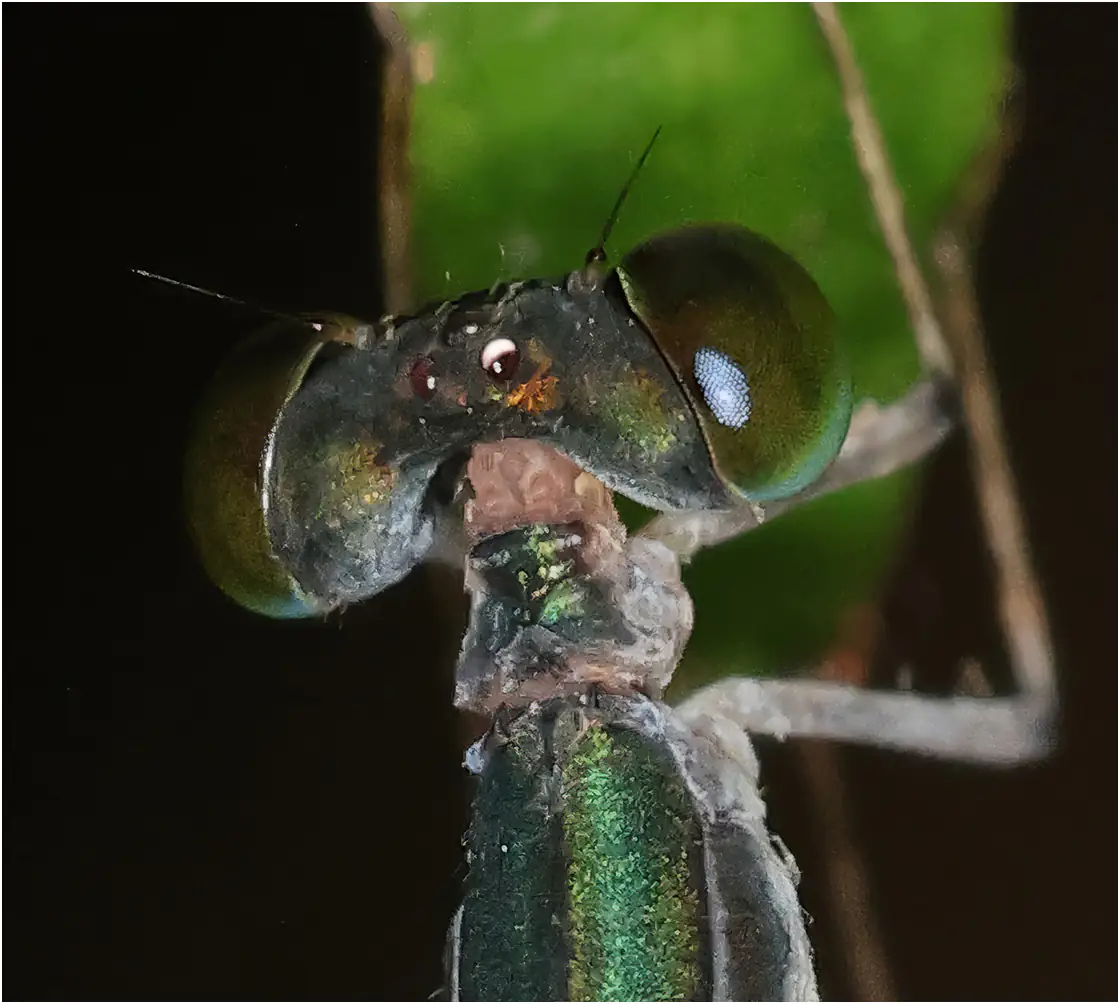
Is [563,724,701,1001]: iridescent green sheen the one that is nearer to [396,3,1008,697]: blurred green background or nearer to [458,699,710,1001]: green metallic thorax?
[458,699,710,1001]: green metallic thorax

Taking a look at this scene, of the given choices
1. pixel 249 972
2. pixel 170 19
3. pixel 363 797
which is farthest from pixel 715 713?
pixel 170 19

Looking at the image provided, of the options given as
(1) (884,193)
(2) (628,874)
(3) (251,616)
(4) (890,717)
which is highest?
(1) (884,193)

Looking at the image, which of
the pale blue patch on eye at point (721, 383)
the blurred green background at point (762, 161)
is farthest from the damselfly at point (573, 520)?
the blurred green background at point (762, 161)

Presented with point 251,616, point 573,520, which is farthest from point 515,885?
point 251,616

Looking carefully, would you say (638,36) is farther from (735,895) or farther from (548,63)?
(735,895)

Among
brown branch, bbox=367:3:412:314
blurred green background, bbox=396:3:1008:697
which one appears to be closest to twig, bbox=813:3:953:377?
blurred green background, bbox=396:3:1008:697

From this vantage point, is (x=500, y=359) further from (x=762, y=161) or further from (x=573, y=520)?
(x=762, y=161)
